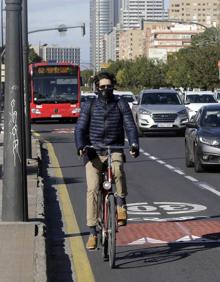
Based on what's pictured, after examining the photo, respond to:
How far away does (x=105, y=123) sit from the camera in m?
8.10

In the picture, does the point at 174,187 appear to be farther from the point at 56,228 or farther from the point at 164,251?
the point at 164,251

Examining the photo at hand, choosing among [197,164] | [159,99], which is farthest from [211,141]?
[159,99]

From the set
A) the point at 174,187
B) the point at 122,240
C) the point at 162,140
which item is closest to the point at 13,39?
the point at 122,240

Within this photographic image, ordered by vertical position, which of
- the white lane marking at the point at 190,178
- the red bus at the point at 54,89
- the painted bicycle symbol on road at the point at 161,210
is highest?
the painted bicycle symbol on road at the point at 161,210

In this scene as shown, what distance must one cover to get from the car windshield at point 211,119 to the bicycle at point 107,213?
32.3ft

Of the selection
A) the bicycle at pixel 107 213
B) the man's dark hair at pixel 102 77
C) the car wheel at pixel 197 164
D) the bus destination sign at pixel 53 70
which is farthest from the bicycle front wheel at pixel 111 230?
the bus destination sign at pixel 53 70

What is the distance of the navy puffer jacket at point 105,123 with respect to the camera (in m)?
8.10

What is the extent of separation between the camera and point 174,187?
587 inches

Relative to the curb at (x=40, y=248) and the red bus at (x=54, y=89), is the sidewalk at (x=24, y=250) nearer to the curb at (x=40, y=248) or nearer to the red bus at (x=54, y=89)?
the curb at (x=40, y=248)

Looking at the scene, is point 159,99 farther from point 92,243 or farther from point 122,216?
point 122,216

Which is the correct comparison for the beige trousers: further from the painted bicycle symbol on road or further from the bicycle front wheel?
the painted bicycle symbol on road

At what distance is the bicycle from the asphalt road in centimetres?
19

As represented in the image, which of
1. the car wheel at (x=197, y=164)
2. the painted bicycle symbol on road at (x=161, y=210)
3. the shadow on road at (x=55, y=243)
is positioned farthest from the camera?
the car wheel at (x=197, y=164)

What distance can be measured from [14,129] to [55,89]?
3310cm
